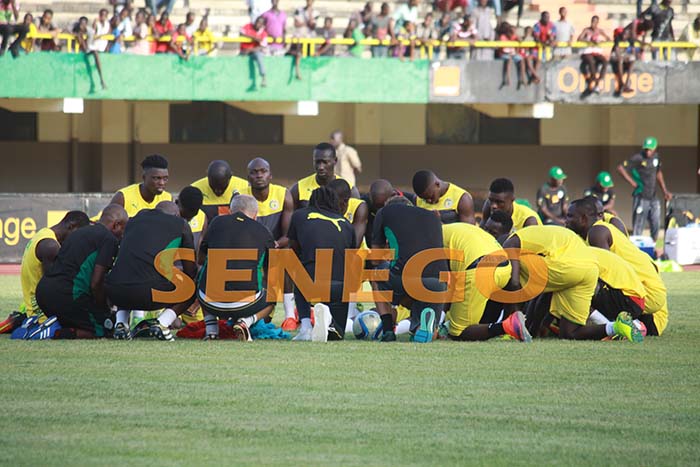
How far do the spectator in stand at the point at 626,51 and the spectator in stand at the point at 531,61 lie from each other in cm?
176

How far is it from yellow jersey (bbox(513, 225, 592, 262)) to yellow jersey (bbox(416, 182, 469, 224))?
1698 mm

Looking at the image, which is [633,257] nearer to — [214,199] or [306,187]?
[306,187]

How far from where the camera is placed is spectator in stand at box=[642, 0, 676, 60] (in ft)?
97.3

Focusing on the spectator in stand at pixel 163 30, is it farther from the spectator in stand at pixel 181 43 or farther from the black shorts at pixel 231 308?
the black shorts at pixel 231 308

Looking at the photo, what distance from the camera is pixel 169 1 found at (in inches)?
1135

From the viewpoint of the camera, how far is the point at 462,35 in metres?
28.9

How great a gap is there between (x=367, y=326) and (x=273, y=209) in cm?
232

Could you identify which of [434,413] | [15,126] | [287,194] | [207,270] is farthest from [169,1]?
[434,413]

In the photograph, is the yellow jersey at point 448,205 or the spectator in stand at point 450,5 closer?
the yellow jersey at point 448,205

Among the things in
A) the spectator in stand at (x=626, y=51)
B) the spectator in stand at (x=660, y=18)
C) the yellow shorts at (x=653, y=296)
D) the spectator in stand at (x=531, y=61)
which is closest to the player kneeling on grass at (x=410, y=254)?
the yellow shorts at (x=653, y=296)

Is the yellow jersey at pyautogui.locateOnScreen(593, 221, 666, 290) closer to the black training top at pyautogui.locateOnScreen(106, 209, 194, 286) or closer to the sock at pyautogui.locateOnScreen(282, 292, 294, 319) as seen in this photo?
the sock at pyautogui.locateOnScreen(282, 292, 294, 319)

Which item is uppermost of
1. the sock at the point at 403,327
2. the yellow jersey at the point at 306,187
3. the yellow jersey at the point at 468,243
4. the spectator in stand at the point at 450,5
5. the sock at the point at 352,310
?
the spectator in stand at the point at 450,5

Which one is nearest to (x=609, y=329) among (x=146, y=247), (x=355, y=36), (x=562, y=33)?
(x=146, y=247)

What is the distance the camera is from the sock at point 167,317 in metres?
11.4
